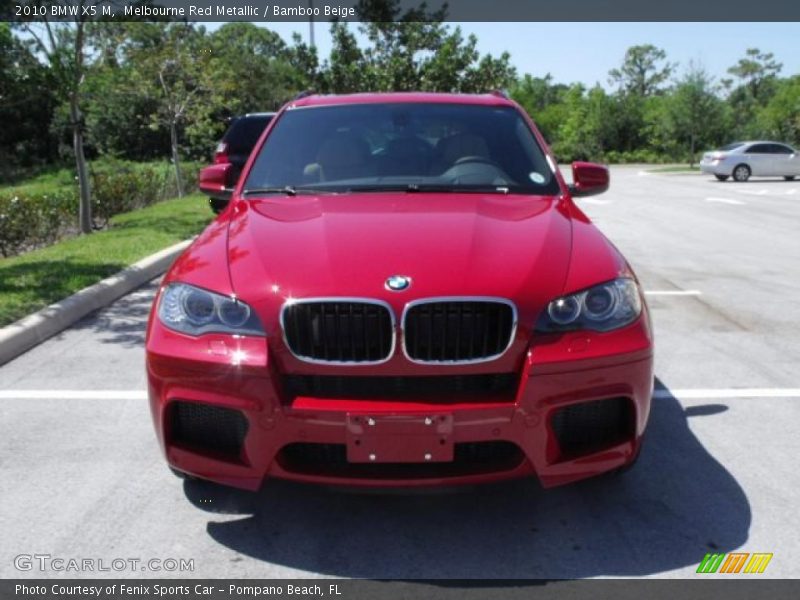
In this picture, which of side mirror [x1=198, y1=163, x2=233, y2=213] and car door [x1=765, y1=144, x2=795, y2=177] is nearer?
side mirror [x1=198, y1=163, x2=233, y2=213]

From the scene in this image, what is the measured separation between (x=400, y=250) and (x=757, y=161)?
3290 centimetres

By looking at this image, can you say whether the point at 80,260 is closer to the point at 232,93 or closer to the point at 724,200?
the point at 724,200

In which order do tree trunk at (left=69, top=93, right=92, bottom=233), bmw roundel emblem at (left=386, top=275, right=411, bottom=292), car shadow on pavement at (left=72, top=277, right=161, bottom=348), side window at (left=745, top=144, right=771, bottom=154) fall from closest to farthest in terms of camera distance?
bmw roundel emblem at (left=386, top=275, right=411, bottom=292) < car shadow on pavement at (left=72, top=277, right=161, bottom=348) < tree trunk at (left=69, top=93, right=92, bottom=233) < side window at (left=745, top=144, right=771, bottom=154)

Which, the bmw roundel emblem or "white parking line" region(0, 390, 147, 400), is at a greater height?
the bmw roundel emblem

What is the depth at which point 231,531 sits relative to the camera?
3.49 metres

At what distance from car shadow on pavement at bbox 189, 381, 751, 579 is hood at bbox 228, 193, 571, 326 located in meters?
0.75

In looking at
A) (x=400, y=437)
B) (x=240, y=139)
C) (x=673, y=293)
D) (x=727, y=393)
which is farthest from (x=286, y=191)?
(x=240, y=139)

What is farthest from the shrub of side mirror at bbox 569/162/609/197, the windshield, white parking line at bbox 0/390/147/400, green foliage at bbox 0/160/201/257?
side mirror at bbox 569/162/609/197

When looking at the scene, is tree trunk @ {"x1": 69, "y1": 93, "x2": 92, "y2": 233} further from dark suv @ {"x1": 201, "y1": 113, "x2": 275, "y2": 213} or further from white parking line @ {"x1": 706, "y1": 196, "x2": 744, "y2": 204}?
white parking line @ {"x1": 706, "y1": 196, "x2": 744, "y2": 204}

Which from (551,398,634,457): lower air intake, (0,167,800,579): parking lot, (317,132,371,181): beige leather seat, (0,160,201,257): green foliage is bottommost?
(0,160,201,257): green foliage

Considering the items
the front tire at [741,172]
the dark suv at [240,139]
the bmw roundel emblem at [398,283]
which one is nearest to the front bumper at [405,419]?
the bmw roundel emblem at [398,283]

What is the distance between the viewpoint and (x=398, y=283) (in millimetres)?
3211

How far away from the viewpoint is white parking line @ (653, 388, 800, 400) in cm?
520

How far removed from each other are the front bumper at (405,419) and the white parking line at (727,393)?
2.02m
